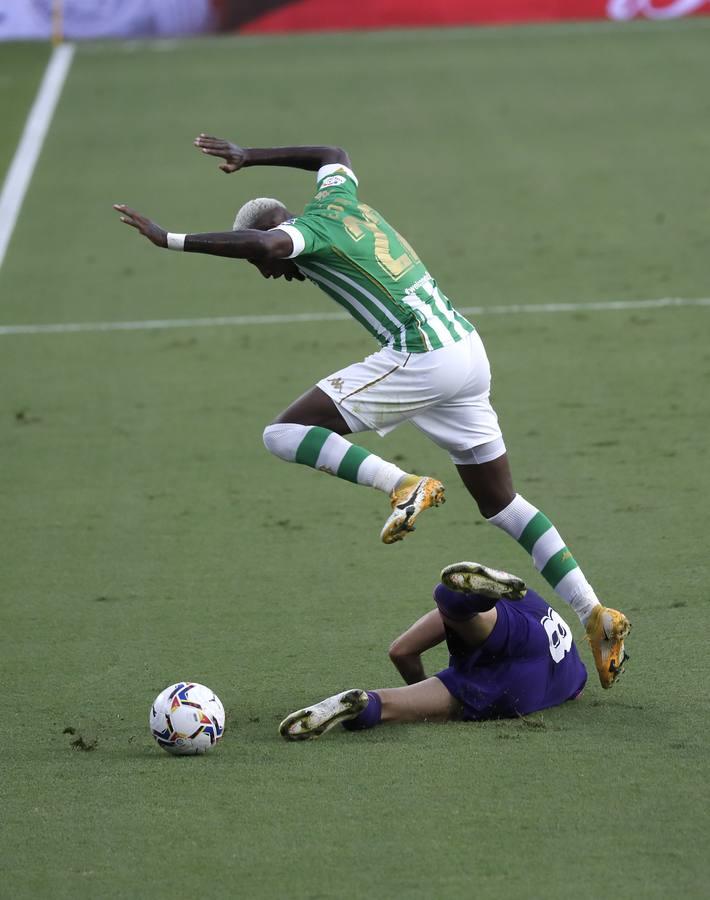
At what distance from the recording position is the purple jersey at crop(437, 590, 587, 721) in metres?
6.40

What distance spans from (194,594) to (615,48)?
1808 centimetres

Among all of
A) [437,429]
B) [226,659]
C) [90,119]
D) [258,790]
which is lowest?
[90,119]

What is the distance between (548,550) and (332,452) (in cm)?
114

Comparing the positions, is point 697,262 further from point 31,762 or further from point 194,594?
point 31,762

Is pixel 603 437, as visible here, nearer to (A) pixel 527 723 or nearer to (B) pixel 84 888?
(A) pixel 527 723

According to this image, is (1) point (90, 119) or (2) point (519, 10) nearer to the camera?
(1) point (90, 119)

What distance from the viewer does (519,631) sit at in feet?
21.2

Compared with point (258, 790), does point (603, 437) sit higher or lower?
lower

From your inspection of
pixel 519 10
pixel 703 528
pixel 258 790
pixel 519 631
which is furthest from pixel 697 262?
pixel 519 10

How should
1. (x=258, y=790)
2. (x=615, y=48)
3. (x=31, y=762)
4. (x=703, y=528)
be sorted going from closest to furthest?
(x=258, y=790) < (x=31, y=762) < (x=703, y=528) < (x=615, y=48)

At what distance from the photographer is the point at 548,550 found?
7090 mm

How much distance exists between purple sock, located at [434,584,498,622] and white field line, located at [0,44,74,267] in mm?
10414

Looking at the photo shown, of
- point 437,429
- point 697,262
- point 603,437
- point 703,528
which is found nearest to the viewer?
point 437,429

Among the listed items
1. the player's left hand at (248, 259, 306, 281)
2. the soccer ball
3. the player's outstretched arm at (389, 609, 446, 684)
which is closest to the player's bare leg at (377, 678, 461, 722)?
the player's outstretched arm at (389, 609, 446, 684)
